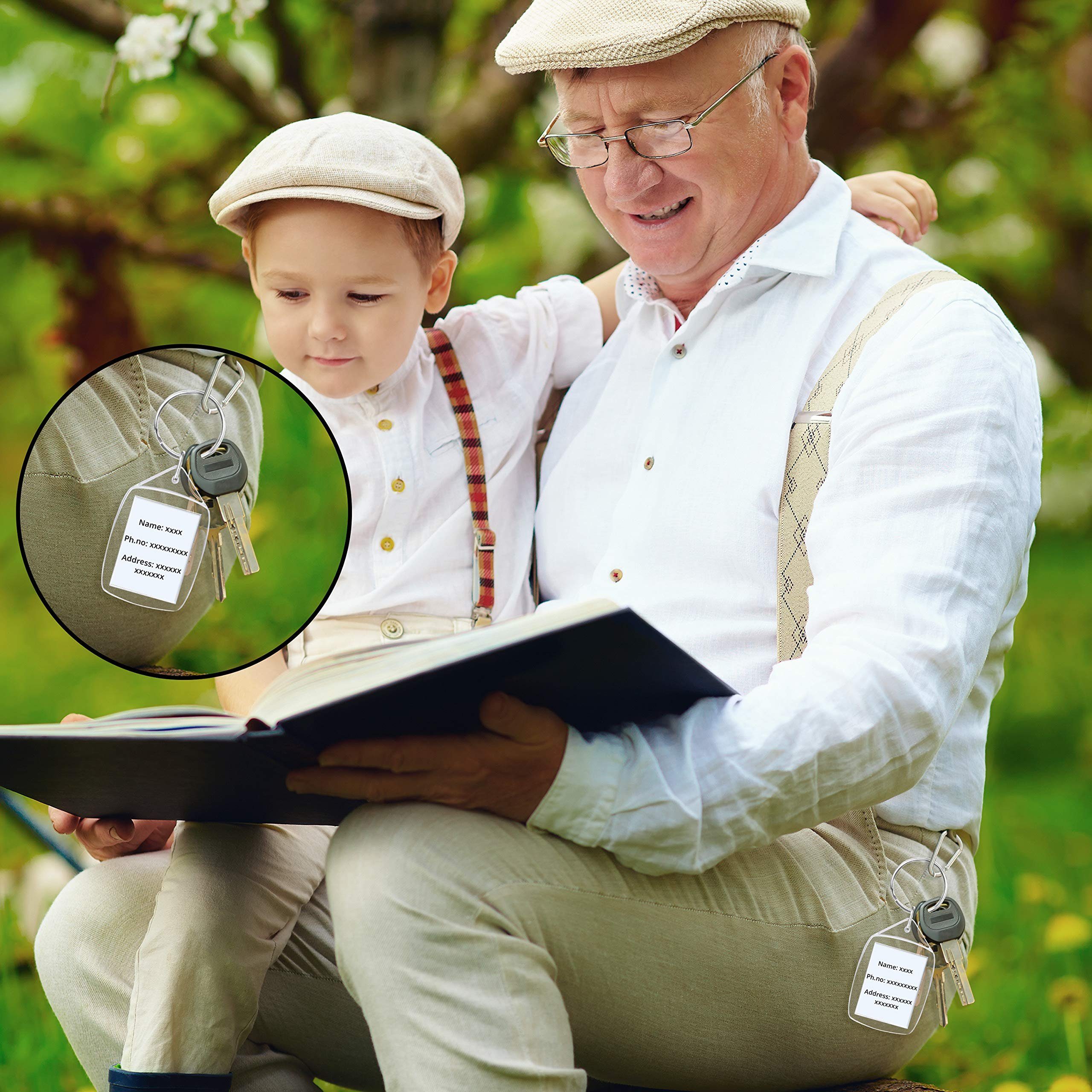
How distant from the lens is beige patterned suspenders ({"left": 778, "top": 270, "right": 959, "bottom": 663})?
164cm

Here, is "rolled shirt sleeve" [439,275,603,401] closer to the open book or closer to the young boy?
the young boy

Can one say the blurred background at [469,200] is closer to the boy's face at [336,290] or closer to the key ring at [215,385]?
the boy's face at [336,290]

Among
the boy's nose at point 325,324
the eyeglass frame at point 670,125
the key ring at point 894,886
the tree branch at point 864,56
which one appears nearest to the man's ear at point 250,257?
the boy's nose at point 325,324

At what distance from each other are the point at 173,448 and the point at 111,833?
0.50 metres

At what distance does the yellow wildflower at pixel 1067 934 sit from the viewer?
2803 mm

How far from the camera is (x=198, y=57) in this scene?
3.12 meters

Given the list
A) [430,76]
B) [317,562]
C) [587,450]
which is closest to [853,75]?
[430,76]

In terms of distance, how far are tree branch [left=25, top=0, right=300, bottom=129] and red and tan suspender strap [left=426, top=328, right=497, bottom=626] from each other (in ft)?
4.72

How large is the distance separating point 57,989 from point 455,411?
97 cm

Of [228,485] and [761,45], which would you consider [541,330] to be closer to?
[761,45]

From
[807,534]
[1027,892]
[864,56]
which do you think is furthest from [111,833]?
[864,56]

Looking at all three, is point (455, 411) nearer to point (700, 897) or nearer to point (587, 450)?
point (587, 450)

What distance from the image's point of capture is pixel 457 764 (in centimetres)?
132

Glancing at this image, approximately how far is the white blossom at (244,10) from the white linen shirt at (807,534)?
1205 millimetres
